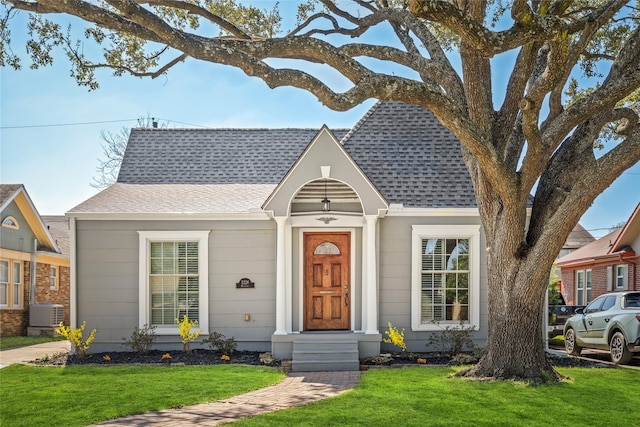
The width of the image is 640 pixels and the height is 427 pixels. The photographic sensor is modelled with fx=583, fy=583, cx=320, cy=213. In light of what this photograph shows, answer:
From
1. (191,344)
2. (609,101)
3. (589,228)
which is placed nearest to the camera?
(609,101)

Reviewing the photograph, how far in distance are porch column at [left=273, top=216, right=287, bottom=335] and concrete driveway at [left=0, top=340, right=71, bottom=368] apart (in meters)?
5.32

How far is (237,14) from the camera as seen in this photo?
41.9ft

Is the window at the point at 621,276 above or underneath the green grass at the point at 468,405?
above

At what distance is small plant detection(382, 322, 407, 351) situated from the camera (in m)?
12.2

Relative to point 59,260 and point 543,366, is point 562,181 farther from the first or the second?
point 59,260

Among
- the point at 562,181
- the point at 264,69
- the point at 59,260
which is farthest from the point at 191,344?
the point at 59,260

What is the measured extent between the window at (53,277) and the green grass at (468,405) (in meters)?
16.2

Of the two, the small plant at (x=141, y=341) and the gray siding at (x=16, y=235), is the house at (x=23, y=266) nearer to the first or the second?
the gray siding at (x=16, y=235)

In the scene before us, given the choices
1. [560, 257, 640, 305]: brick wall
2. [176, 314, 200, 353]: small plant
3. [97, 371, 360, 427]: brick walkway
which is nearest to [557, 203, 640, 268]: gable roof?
[560, 257, 640, 305]: brick wall

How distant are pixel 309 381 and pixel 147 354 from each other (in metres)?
4.42

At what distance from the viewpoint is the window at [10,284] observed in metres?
18.5

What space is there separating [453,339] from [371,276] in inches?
85.8

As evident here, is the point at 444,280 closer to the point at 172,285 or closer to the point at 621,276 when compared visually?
the point at 172,285

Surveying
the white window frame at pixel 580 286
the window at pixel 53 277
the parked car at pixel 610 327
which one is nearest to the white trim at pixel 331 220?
the parked car at pixel 610 327
